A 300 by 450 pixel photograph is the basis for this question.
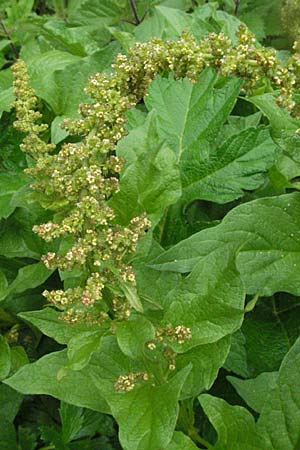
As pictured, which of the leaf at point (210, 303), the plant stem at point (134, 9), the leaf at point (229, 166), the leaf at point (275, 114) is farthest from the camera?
the plant stem at point (134, 9)

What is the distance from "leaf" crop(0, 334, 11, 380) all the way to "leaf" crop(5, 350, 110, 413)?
21cm

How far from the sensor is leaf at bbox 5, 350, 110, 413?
1371 millimetres

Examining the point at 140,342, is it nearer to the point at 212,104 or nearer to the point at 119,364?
the point at 119,364

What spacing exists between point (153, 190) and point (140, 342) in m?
0.40

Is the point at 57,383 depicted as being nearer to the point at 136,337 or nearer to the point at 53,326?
the point at 53,326

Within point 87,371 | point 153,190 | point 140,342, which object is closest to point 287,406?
point 140,342

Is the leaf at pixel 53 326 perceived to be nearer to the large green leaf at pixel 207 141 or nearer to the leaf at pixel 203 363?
the leaf at pixel 203 363

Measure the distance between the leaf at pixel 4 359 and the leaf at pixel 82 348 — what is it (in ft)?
1.62

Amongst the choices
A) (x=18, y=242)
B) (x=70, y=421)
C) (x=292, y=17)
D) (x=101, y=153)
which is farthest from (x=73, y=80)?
(x=70, y=421)

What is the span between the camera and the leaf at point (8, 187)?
1652 millimetres

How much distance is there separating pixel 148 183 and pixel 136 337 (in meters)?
0.40

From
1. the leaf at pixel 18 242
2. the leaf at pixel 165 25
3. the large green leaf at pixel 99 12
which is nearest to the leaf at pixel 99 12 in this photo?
the large green leaf at pixel 99 12

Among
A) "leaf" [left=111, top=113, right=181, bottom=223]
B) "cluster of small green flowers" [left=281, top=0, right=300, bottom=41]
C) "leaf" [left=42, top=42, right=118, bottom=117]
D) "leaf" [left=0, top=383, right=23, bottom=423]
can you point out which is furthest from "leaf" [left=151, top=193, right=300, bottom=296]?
"cluster of small green flowers" [left=281, top=0, right=300, bottom=41]

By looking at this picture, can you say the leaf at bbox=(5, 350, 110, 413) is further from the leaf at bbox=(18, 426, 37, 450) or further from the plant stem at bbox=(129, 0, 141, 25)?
the plant stem at bbox=(129, 0, 141, 25)
